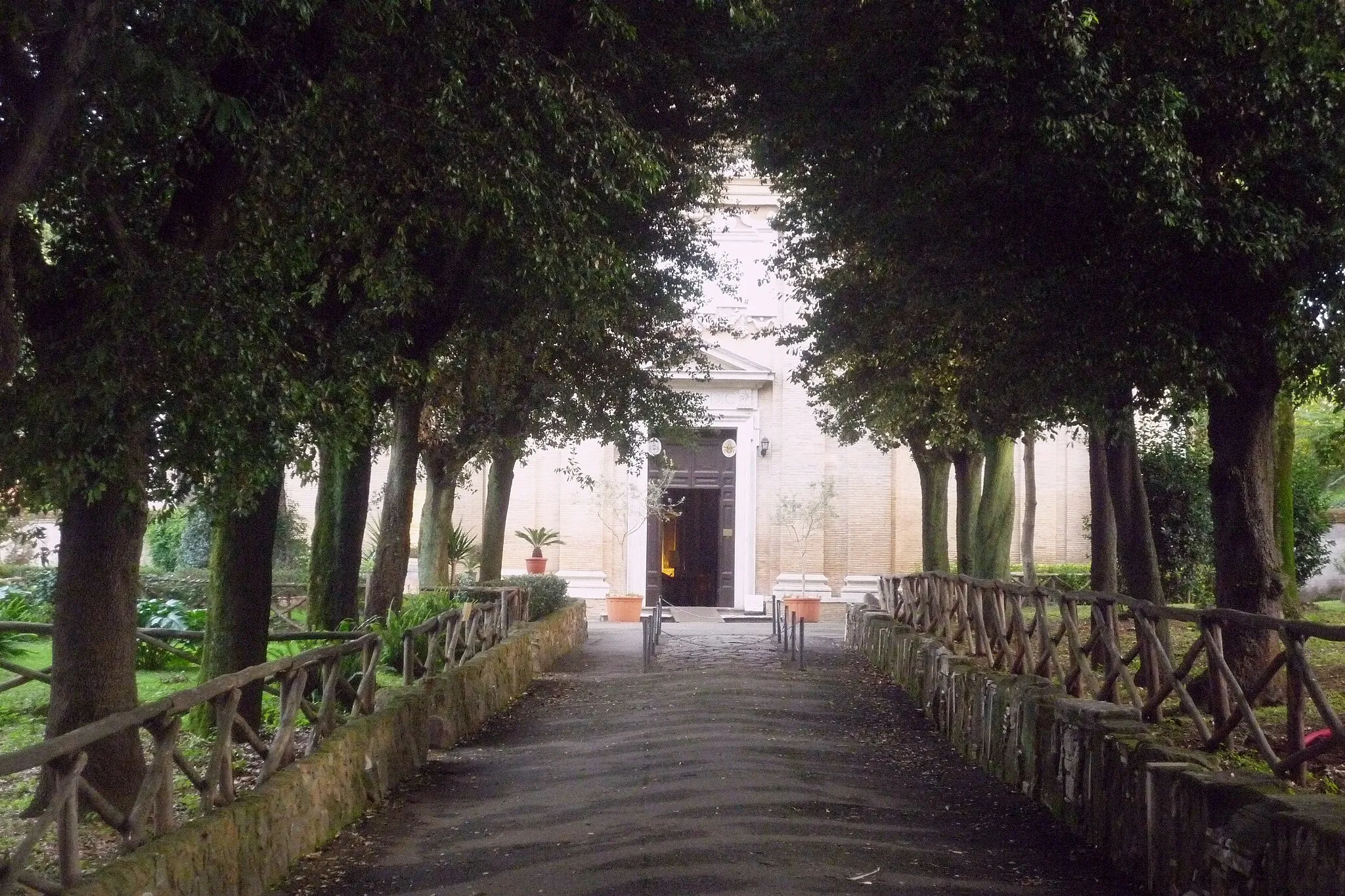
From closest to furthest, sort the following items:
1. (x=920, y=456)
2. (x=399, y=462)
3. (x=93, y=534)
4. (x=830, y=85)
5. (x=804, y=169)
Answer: (x=93, y=534) < (x=830, y=85) < (x=804, y=169) < (x=399, y=462) < (x=920, y=456)

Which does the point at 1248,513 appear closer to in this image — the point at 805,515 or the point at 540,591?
the point at 540,591

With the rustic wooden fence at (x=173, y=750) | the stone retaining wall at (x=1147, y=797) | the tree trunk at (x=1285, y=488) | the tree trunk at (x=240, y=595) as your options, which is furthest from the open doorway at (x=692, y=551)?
the tree trunk at (x=240, y=595)

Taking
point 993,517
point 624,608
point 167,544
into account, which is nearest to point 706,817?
point 993,517

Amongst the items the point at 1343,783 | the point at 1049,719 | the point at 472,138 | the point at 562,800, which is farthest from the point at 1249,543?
the point at 472,138

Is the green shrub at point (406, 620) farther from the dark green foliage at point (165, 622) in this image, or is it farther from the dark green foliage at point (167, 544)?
the dark green foliage at point (167, 544)

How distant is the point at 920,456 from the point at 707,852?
16857 millimetres

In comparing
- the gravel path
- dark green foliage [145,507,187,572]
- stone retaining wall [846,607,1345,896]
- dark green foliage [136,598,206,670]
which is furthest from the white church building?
stone retaining wall [846,607,1345,896]

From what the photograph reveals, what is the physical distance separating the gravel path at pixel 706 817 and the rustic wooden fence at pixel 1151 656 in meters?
1.00

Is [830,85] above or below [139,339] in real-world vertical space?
above

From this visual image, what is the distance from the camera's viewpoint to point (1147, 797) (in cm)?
733

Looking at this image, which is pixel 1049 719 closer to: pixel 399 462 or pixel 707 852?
pixel 707 852

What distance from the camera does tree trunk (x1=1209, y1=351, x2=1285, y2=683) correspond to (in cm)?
1166

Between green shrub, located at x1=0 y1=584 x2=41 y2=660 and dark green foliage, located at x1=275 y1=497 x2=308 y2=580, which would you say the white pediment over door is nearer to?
dark green foliage, located at x1=275 y1=497 x2=308 y2=580

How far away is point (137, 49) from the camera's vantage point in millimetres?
6844
